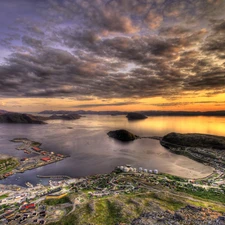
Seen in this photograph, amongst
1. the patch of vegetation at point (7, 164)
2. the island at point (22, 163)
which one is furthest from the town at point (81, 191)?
the patch of vegetation at point (7, 164)

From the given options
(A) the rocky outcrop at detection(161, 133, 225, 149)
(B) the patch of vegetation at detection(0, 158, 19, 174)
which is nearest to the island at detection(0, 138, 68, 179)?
(B) the patch of vegetation at detection(0, 158, 19, 174)

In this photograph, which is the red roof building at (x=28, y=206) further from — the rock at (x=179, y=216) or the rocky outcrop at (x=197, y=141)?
the rocky outcrop at (x=197, y=141)

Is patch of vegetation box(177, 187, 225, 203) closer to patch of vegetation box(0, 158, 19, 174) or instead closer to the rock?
the rock

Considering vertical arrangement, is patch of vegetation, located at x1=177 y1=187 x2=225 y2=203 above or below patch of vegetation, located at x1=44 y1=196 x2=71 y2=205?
below

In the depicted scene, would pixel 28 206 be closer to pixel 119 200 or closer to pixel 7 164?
pixel 119 200

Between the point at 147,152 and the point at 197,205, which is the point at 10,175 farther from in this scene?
the point at 147,152

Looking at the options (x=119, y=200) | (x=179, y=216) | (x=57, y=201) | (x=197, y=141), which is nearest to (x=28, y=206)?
A: (x=57, y=201)


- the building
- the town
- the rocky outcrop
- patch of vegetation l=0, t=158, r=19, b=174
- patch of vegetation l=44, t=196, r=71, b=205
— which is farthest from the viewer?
the rocky outcrop

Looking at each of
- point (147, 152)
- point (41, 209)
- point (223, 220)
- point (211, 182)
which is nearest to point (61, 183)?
point (41, 209)
